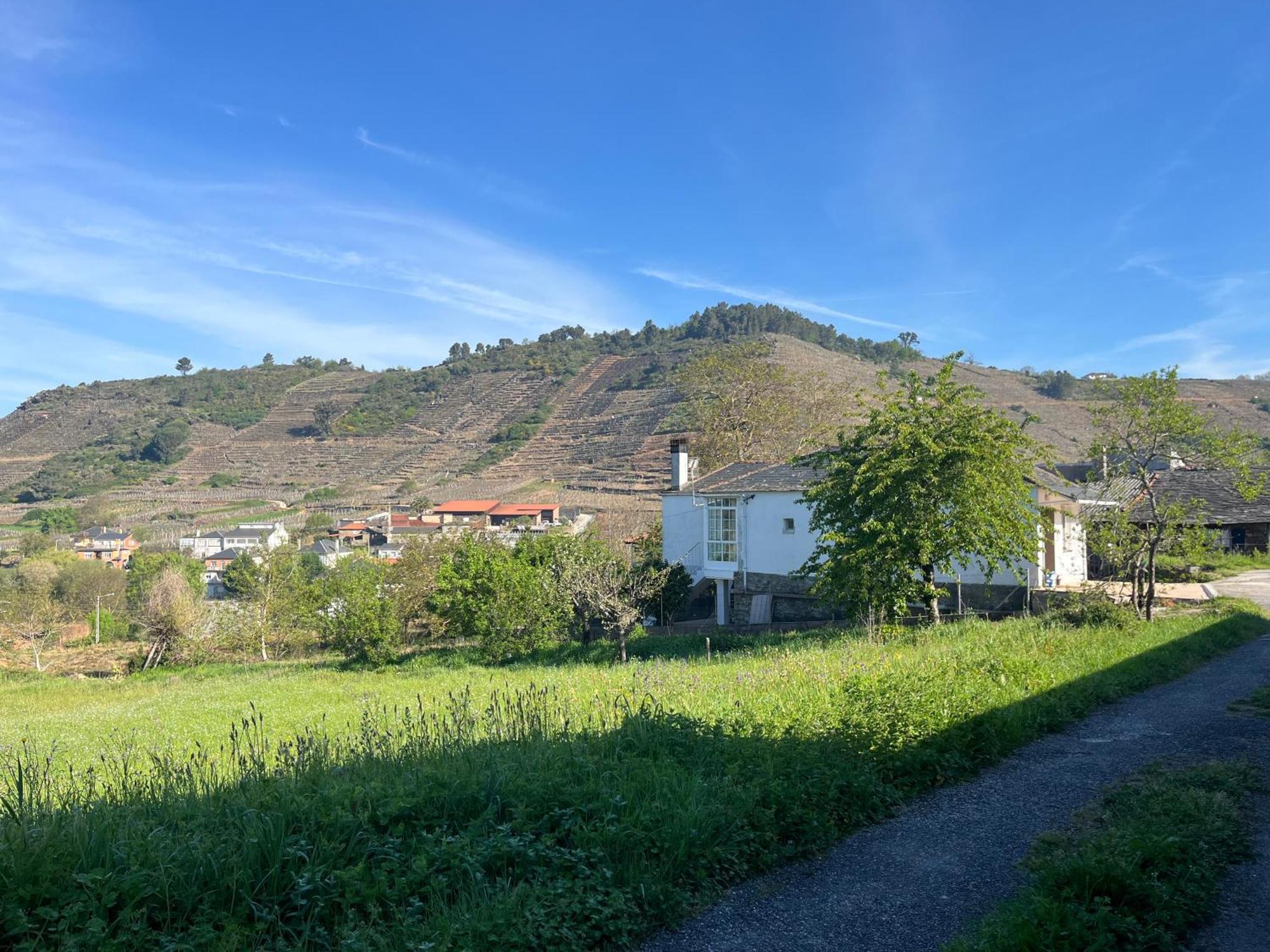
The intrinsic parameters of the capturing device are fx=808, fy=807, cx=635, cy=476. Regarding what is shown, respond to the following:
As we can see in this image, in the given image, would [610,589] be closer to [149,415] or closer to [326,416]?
[326,416]

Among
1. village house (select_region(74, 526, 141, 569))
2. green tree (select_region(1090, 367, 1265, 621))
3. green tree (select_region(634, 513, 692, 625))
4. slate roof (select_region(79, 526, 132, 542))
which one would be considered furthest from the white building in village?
slate roof (select_region(79, 526, 132, 542))

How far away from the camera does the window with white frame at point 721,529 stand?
28594 mm

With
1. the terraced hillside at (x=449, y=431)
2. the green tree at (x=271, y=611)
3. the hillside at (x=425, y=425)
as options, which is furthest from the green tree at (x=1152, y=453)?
the hillside at (x=425, y=425)

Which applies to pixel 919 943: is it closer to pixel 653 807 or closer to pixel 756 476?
pixel 653 807

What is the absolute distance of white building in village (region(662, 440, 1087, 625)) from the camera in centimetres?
2211

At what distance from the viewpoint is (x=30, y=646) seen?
3731 cm

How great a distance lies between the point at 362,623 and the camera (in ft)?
84.5

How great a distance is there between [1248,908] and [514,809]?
155 inches

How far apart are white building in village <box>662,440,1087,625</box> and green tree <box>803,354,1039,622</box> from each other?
6.29 metres

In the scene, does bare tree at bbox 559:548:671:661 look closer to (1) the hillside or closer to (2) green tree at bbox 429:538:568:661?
(2) green tree at bbox 429:538:568:661

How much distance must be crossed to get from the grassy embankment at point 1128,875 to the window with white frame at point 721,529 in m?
22.8

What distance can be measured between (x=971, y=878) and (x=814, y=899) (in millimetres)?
976

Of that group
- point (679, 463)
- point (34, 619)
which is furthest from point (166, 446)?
Result: point (679, 463)

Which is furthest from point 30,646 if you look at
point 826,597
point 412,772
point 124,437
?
point 124,437
